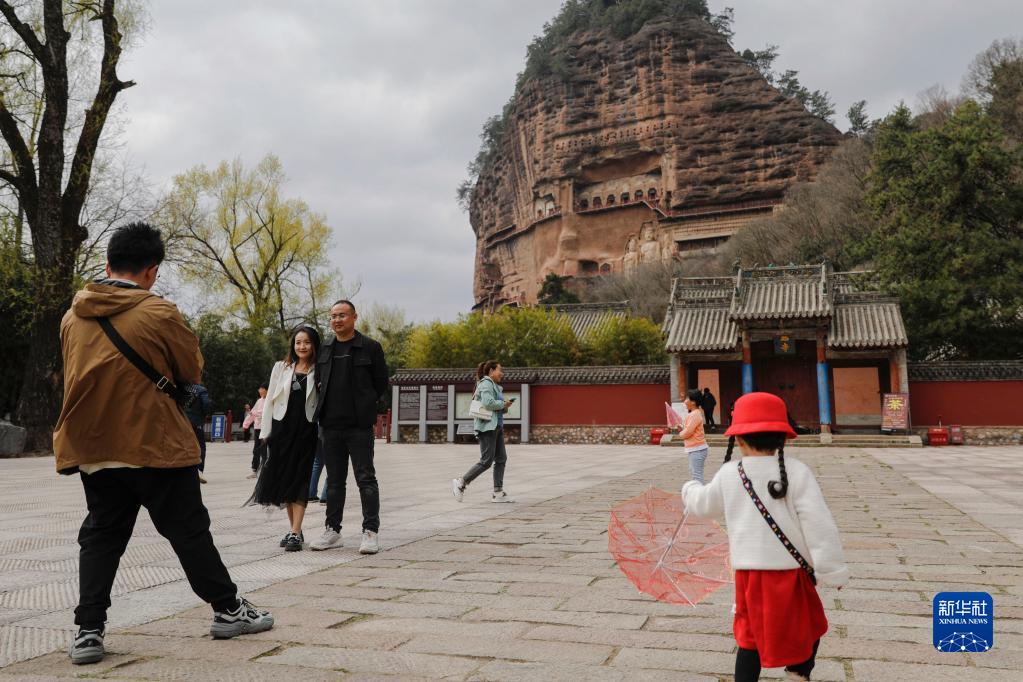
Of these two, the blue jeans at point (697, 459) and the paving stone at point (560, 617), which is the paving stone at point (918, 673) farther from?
the blue jeans at point (697, 459)

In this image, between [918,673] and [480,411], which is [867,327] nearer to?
[480,411]

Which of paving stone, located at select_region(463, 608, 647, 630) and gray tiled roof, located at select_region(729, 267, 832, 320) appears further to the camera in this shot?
gray tiled roof, located at select_region(729, 267, 832, 320)

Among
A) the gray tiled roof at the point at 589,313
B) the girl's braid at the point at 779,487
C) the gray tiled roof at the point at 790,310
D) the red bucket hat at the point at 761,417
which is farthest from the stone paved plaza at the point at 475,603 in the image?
the gray tiled roof at the point at 589,313

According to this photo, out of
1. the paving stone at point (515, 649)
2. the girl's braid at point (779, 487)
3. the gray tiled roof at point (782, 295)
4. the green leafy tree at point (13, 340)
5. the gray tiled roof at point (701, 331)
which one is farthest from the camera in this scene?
the gray tiled roof at point (701, 331)

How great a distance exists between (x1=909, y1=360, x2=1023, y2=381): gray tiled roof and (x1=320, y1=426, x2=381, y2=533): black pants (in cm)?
2073

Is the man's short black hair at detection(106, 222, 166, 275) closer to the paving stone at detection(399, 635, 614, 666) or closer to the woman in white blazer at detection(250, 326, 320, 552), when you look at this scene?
the paving stone at detection(399, 635, 614, 666)

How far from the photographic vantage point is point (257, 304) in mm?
34031

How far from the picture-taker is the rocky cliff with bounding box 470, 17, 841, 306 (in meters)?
51.4

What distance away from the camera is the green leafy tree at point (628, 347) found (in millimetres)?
27859

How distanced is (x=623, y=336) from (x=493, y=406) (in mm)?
20753

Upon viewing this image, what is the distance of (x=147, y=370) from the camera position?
2977 mm

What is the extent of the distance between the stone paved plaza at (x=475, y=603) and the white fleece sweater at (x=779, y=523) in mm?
626

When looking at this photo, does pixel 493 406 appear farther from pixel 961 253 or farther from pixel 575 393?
pixel 961 253

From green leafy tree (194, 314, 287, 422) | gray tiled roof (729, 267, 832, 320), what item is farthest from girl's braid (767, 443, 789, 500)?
green leafy tree (194, 314, 287, 422)
